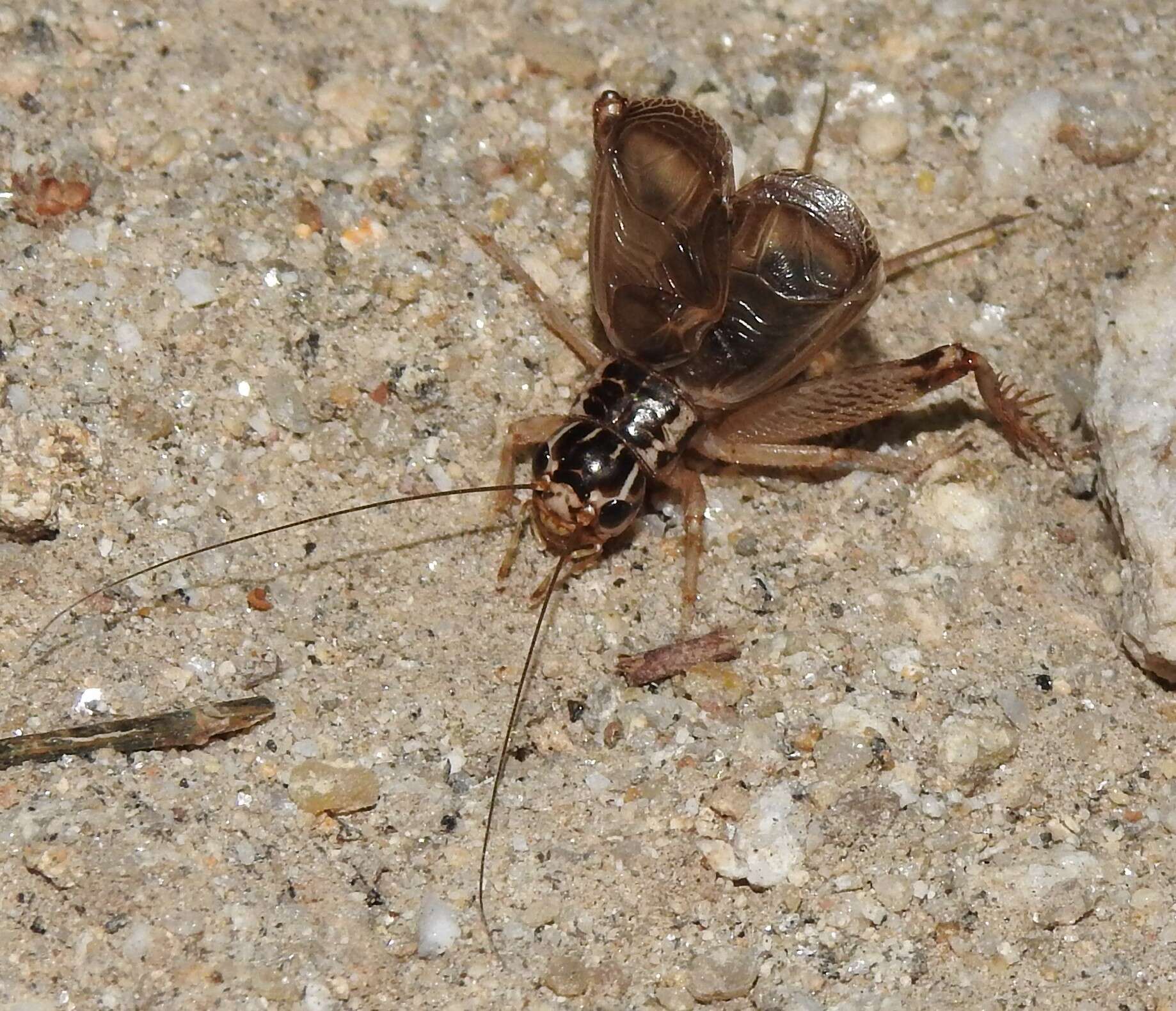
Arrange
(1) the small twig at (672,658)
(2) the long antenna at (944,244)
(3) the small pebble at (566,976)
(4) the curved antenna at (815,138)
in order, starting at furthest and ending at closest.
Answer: (4) the curved antenna at (815,138)
(2) the long antenna at (944,244)
(1) the small twig at (672,658)
(3) the small pebble at (566,976)

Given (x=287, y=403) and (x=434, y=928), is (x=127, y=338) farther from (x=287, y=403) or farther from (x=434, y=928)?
(x=434, y=928)

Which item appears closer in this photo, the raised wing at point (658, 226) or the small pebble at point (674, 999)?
the small pebble at point (674, 999)

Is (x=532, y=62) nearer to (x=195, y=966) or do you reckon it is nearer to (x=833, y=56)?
(x=833, y=56)

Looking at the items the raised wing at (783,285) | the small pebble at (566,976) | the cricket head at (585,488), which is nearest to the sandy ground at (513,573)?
the small pebble at (566,976)

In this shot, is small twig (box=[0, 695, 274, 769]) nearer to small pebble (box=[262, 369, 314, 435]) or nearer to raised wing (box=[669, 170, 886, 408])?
small pebble (box=[262, 369, 314, 435])

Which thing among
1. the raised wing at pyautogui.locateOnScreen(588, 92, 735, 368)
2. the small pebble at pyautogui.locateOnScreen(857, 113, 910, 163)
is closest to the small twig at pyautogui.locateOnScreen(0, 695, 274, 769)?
the raised wing at pyautogui.locateOnScreen(588, 92, 735, 368)

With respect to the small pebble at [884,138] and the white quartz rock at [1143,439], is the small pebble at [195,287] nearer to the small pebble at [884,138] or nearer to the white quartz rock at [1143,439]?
the small pebble at [884,138]

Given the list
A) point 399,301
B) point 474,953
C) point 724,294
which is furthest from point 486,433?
point 474,953
